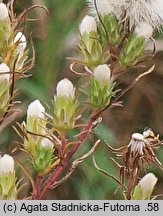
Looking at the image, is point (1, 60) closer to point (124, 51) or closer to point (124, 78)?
point (124, 51)

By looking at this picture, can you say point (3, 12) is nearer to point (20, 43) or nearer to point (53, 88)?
point (20, 43)

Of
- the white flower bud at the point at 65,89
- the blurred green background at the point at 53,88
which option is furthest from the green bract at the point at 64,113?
the blurred green background at the point at 53,88

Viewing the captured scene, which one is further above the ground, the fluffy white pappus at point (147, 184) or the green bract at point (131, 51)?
the green bract at point (131, 51)

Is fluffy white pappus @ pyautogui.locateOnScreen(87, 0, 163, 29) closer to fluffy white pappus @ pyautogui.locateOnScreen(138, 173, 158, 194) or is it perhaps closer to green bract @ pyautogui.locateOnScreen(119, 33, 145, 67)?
green bract @ pyautogui.locateOnScreen(119, 33, 145, 67)

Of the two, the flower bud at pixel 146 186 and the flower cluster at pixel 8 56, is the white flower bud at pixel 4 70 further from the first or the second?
the flower bud at pixel 146 186

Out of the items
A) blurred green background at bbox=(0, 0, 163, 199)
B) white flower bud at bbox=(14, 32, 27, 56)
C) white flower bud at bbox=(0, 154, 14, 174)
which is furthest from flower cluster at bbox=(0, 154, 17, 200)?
blurred green background at bbox=(0, 0, 163, 199)

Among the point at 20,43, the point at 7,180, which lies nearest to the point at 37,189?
the point at 7,180
